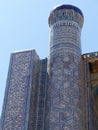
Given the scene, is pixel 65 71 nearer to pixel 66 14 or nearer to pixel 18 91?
pixel 18 91

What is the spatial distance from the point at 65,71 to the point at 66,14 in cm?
133

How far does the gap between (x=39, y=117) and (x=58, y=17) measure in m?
2.15

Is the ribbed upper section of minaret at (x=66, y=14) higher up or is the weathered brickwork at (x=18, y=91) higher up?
the ribbed upper section of minaret at (x=66, y=14)

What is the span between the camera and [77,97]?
19.1 feet

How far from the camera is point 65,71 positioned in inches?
239

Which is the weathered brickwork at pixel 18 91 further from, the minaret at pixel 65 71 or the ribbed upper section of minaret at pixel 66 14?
the ribbed upper section of minaret at pixel 66 14

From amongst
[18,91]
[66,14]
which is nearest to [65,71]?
[18,91]

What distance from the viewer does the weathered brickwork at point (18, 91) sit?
219 inches

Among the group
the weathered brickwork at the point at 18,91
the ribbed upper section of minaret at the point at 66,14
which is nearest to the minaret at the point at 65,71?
the ribbed upper section of minaret at the point at 66,14

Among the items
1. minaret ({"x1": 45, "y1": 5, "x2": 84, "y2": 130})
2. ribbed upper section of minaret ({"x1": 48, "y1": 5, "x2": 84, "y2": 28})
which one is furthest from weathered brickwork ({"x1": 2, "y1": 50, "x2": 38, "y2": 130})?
ribbed upper section of minaret ({"x1": 48, "y1": 5, "x2": 84, "y2": 28})

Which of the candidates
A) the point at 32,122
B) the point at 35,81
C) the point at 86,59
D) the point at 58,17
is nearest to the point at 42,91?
the point at 35,81

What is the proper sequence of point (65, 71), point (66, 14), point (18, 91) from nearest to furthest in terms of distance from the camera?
point (18, 91)
point (65, 71)
point (66, 14)

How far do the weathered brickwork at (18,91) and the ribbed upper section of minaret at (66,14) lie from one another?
0.94m

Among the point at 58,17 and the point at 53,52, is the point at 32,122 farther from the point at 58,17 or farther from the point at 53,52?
the point at 58,17
